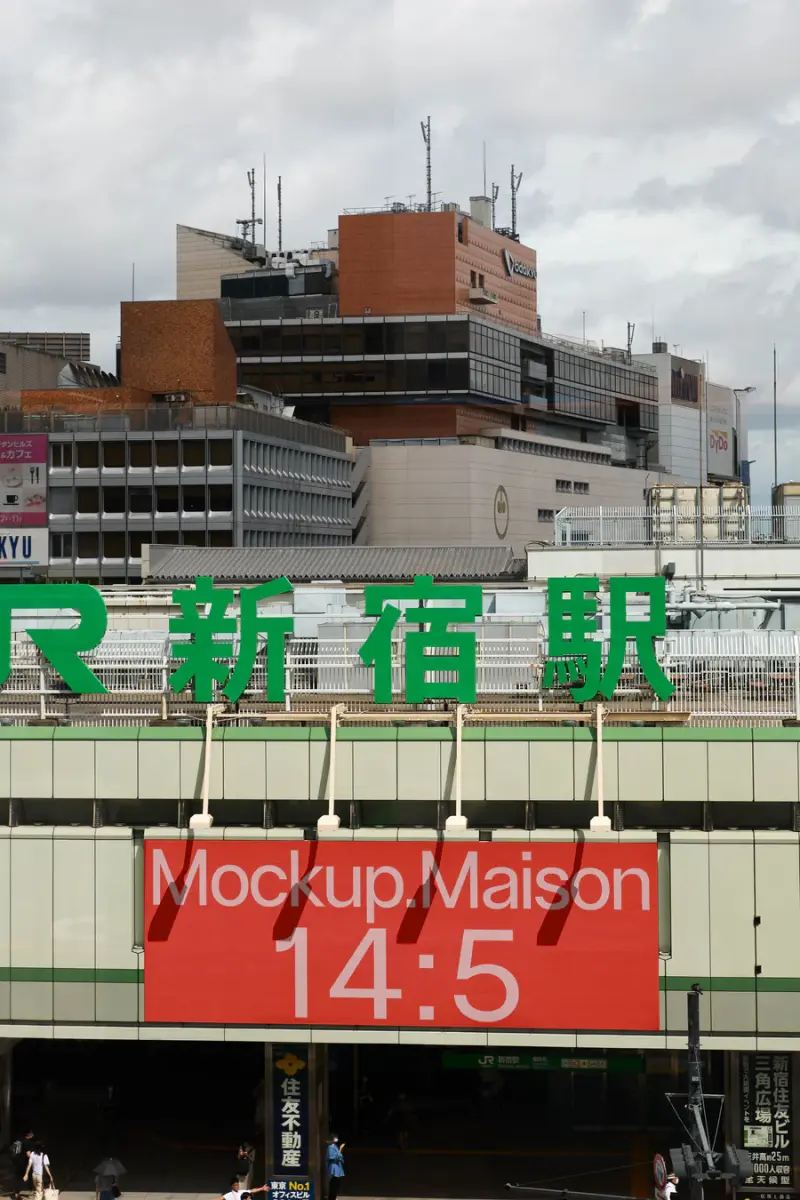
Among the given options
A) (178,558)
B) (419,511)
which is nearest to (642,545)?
(178,558)

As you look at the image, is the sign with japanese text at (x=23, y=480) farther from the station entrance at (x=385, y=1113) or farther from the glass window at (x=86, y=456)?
the station entrance at (x=385, y=1113)

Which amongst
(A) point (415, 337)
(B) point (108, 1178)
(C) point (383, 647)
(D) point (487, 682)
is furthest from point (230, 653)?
(A) point (415, 337)

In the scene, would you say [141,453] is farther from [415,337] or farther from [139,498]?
[415,337]

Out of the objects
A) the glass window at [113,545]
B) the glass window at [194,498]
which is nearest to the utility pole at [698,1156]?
the glass window at [194,498]

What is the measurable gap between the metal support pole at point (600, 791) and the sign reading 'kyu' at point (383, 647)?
1.48m

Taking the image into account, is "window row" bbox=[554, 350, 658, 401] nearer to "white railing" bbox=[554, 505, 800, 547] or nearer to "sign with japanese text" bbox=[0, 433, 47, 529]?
"sign with japanese text" bbox=[0, 433, 47, 529]

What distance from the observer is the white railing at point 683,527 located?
6869cm

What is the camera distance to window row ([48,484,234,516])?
11969 centimetres

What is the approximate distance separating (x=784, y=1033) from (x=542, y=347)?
14377cm

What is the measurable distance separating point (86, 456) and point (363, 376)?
3974 centimetres

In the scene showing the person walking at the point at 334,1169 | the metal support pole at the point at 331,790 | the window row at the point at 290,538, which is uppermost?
the window row at the point at 290,538

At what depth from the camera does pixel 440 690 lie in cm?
3803

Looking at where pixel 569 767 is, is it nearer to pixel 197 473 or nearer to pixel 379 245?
pixel 197 473

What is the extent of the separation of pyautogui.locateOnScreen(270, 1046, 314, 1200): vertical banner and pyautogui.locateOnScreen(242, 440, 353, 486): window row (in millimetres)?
84673
